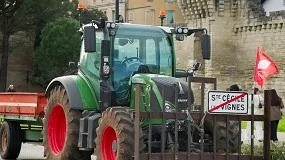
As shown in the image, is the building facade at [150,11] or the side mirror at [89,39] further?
the building facade at [150,11]

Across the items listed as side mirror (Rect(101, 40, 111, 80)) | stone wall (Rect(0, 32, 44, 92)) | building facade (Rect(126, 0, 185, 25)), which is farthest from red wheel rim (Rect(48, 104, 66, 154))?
building facade (Rect(126, 0, 185, 25))

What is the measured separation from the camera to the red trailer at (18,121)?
14.8 metres

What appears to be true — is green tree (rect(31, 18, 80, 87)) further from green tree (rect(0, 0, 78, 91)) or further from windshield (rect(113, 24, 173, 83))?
windshield (rect(113, 24, 173, 83))

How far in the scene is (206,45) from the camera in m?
12.4

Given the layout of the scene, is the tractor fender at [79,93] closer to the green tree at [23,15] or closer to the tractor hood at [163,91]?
the tractor hood at [163,91]

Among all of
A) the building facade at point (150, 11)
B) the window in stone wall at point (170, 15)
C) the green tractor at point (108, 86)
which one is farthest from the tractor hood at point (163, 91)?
the window in stone wall at point (170, 15)

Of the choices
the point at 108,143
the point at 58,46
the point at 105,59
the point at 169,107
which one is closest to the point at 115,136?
the point at 108,143

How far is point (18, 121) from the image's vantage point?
15.7 m

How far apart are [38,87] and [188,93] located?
5120 centimetres

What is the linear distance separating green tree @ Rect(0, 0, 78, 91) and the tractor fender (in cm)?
4519

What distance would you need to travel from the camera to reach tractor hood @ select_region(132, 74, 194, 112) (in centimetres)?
1121

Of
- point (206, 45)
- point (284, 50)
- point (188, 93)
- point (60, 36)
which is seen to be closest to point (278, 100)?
point (206, 45)

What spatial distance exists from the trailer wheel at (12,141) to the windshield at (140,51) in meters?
4.09

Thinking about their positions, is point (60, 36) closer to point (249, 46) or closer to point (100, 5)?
point (249, 46)
